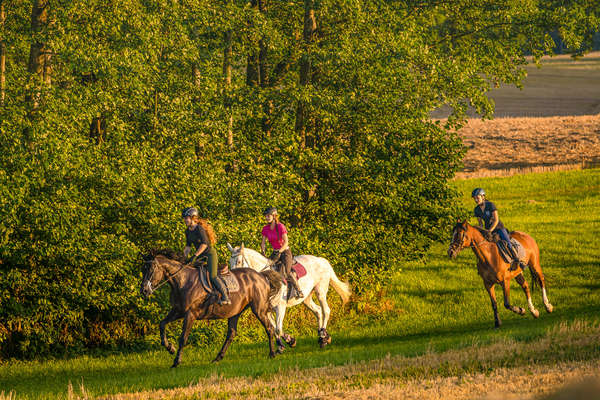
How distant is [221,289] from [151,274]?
1.77m

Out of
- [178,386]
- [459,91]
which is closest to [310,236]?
[459,91]

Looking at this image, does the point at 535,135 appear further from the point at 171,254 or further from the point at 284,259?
the point at 171,254

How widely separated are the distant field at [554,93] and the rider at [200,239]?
65985 millimetres

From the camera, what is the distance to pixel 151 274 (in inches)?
620

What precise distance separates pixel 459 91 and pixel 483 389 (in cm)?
1695

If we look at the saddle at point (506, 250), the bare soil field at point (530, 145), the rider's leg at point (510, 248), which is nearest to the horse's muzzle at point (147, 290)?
the saddle at point (506, 250)

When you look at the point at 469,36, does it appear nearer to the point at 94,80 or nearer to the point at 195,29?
the point at 195,29

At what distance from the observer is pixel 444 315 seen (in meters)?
27.8

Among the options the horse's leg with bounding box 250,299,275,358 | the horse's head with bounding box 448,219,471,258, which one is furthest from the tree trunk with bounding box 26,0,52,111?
the horse's head with bounding box 448,219,471,258

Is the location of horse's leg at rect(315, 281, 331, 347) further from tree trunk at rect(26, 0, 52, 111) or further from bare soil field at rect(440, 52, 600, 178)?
bare soil field at rect(440, 52, 600, 178)

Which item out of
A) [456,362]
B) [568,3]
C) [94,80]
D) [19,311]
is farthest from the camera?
[568,3]

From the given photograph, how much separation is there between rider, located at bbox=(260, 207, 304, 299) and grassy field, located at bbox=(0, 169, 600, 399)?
6.70ft

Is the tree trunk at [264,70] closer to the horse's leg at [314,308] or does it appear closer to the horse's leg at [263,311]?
the horse's leg at [314,308]

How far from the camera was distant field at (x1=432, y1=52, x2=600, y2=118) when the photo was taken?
86.1 m
